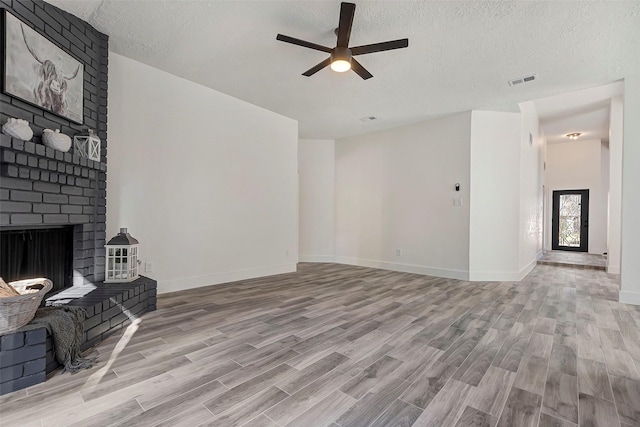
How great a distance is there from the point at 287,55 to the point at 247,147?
187cm

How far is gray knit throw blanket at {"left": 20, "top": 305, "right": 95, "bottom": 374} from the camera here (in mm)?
1908

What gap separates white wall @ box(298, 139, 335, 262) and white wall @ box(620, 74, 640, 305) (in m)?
4.86

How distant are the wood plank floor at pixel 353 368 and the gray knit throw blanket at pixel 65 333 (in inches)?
4.5

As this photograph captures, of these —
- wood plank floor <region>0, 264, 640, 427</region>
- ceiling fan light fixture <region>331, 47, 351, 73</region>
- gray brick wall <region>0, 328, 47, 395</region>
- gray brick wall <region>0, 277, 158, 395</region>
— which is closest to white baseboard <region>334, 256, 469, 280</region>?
wood plank floor <region>0, 264, 640, 427</region>

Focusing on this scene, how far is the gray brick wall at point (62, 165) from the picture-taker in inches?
83.8

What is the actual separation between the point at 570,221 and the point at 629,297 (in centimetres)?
692

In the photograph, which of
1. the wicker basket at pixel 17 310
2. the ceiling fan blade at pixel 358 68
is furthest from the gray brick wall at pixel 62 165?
the ceiling fan blade at pixel 358 68

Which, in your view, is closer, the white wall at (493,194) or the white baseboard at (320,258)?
the white wall at (493,194)

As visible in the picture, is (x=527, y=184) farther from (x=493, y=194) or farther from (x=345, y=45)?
(x=345, y=45)

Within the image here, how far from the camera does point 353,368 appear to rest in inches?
79.8

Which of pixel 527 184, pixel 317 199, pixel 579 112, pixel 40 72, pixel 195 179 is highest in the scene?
pixel 579 112

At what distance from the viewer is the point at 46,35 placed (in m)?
2.43

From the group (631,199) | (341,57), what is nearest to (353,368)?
(341,57)

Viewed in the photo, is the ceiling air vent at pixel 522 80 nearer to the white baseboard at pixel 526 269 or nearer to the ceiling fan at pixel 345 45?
the ceiling fan at pixel 345 45
